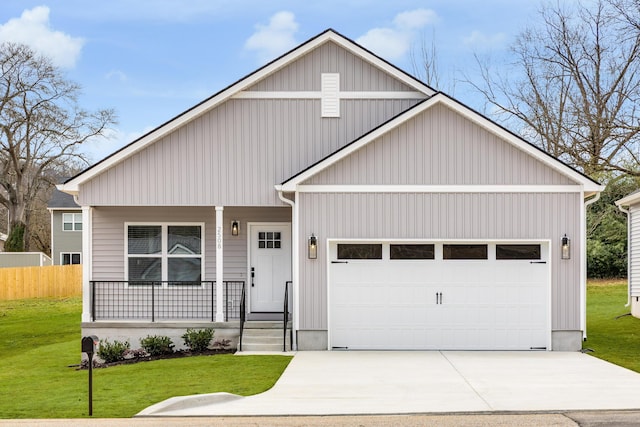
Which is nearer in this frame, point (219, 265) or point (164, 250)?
point (219, 265)

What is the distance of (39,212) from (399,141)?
152 ft

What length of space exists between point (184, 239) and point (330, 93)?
4.79m

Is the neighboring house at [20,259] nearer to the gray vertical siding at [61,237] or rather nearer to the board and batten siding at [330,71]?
the gray vertical siding at [61,237]

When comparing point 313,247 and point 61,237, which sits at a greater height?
point 313,247

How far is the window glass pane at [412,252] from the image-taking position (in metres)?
15.9

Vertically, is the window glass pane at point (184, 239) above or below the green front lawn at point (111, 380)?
above

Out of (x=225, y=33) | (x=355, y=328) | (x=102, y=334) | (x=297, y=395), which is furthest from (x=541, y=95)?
(x=297, y=395)

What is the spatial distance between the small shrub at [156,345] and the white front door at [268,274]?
2495 mm

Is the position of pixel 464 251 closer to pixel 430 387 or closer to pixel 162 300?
pixel 430 387

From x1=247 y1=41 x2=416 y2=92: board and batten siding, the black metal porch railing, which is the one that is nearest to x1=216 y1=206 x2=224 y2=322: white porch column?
the black metal porch railing

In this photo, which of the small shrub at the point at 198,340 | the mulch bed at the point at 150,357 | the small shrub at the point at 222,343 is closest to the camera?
the mulch bed at the point at 150,357

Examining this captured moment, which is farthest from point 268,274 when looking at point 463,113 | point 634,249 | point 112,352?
point 634,249

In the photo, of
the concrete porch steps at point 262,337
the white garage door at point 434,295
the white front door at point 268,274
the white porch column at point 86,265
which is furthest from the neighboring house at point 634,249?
the white porch column at point 86,265

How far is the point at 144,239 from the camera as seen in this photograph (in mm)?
17906
